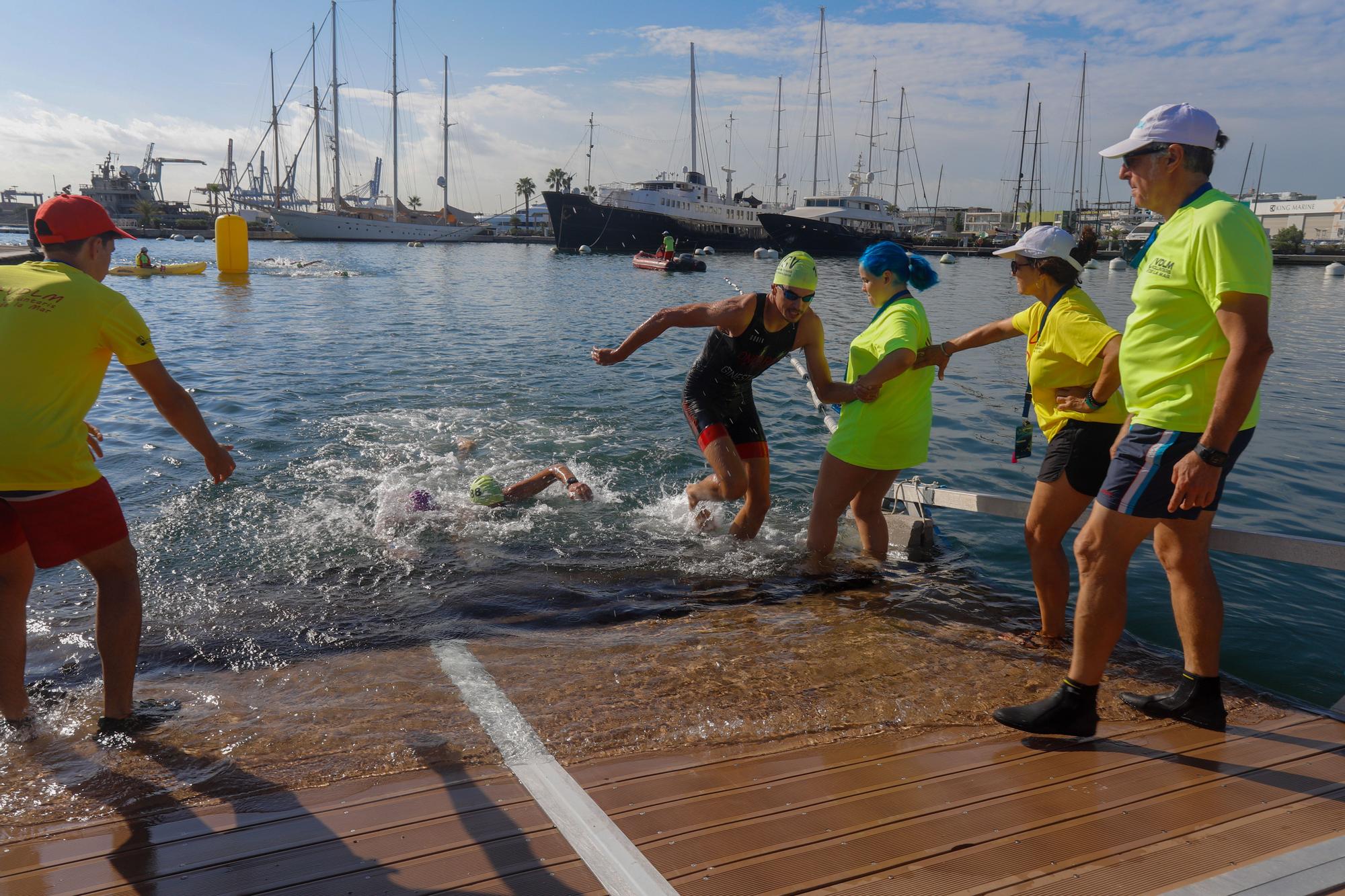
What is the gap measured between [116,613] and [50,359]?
106cm

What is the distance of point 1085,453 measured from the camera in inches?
158

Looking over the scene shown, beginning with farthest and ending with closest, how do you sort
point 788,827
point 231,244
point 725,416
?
point 231,244 → point 725,416 → point 788,827

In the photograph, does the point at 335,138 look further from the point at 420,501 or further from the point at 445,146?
the point at 420,501

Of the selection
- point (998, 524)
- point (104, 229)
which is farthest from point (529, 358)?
point (104, 229)

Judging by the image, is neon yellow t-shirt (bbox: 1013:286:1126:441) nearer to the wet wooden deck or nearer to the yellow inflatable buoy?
the wet wooden deck

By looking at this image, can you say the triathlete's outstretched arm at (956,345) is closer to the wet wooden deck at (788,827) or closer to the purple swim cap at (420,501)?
the wet wooden deck at (788,827)

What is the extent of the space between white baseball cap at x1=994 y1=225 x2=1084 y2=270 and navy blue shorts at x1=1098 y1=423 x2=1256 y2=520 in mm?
1311

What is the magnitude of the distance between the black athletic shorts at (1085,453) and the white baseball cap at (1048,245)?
0.81 metres

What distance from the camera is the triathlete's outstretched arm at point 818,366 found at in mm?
5121

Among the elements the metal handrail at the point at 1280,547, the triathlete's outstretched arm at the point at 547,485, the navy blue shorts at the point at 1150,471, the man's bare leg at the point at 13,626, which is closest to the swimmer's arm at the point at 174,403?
the man's bare leg at the point at 13,626

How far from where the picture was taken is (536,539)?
677cm

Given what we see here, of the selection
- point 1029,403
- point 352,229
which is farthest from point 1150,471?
point 352,229

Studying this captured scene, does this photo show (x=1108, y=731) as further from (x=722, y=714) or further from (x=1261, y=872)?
(x=722, y=714)

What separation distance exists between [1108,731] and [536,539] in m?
4.56
